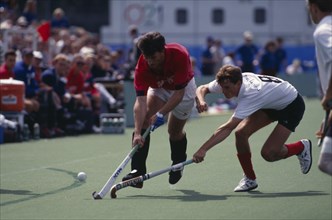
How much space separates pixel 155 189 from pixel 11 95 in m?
6.83

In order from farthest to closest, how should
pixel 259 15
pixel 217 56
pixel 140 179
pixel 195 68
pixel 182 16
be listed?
1. pixel 259 15
2. pixel 182 16
3. pixel 217 56
4. pixel 195 68
5. pixel 140 179

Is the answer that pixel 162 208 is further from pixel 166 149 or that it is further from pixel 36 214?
pixel 166 149

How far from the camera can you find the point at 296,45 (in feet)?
131

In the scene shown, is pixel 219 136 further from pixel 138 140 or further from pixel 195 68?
pixel 195 68

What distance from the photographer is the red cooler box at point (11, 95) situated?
56.6ft

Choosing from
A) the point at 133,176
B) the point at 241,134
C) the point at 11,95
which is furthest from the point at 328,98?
the point at 11,95

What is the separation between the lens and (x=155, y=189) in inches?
434

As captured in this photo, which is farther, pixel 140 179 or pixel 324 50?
pixel 140 179

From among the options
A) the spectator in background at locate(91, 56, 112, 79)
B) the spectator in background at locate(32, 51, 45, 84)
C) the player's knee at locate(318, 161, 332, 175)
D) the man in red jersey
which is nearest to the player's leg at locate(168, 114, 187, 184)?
the man in red jersey

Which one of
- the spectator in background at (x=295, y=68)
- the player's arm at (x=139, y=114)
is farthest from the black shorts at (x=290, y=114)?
the spectator in background at (x=295, y=68)

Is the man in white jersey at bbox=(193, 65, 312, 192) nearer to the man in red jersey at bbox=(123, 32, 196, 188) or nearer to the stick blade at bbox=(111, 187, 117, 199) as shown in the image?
the man in red jersey at bbox=(123, 32, 196, 188)

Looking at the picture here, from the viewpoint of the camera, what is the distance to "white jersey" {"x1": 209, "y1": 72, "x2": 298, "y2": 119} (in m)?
10.2

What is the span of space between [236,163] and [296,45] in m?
27.0

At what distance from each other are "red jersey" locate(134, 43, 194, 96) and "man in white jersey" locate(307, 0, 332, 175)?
10.8 ft
